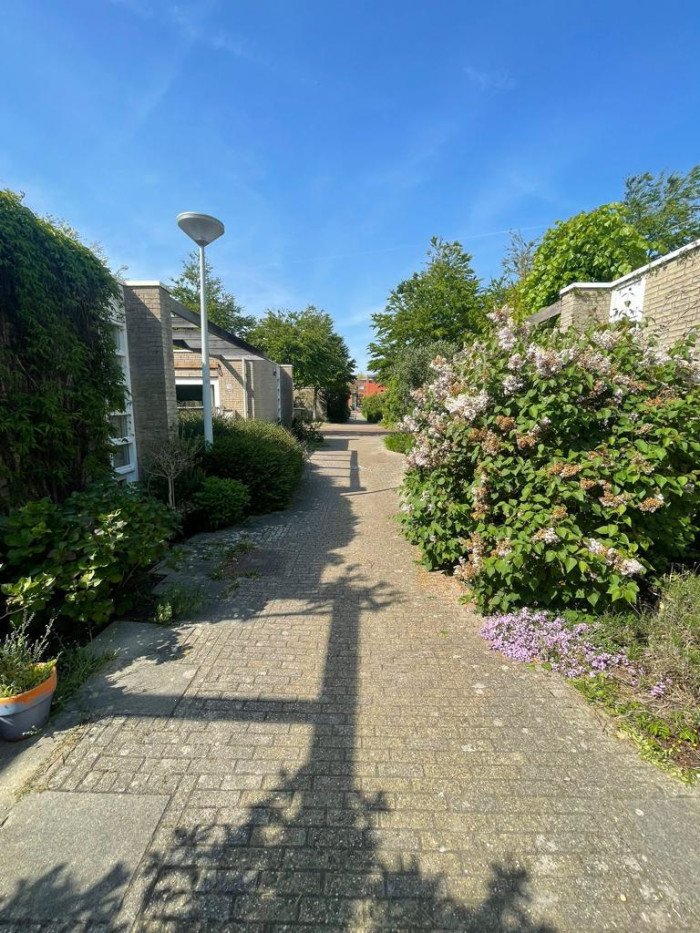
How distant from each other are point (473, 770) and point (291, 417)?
1794cm

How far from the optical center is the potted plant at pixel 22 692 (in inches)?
86.3

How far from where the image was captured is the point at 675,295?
4.41 m

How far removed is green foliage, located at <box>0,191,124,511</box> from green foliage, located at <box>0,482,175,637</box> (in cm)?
84

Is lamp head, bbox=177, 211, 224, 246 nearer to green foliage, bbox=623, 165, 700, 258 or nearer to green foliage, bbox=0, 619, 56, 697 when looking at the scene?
green foliage, bbox=0, 619, 56, 697

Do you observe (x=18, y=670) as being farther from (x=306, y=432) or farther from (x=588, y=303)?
(x=306, y=432)

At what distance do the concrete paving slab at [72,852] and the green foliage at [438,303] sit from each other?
60.0 ft

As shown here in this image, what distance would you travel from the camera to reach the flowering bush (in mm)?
2934

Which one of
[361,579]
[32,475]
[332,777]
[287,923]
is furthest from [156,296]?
[287,923]

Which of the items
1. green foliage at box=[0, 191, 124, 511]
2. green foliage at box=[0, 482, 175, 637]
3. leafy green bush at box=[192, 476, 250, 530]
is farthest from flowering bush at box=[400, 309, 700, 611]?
green foliage at box=[0, 191, 124, 511]

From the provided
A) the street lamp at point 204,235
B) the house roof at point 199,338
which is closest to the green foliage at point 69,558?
the street lamp at point 204,235

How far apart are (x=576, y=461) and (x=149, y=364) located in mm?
5645

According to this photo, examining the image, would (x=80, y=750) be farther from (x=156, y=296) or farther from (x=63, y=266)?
(x=156, y=296)

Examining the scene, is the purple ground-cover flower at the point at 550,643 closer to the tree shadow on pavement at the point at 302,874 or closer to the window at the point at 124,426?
the tree shadow on pavement at the point at 302,874

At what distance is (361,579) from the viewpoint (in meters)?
4.45
